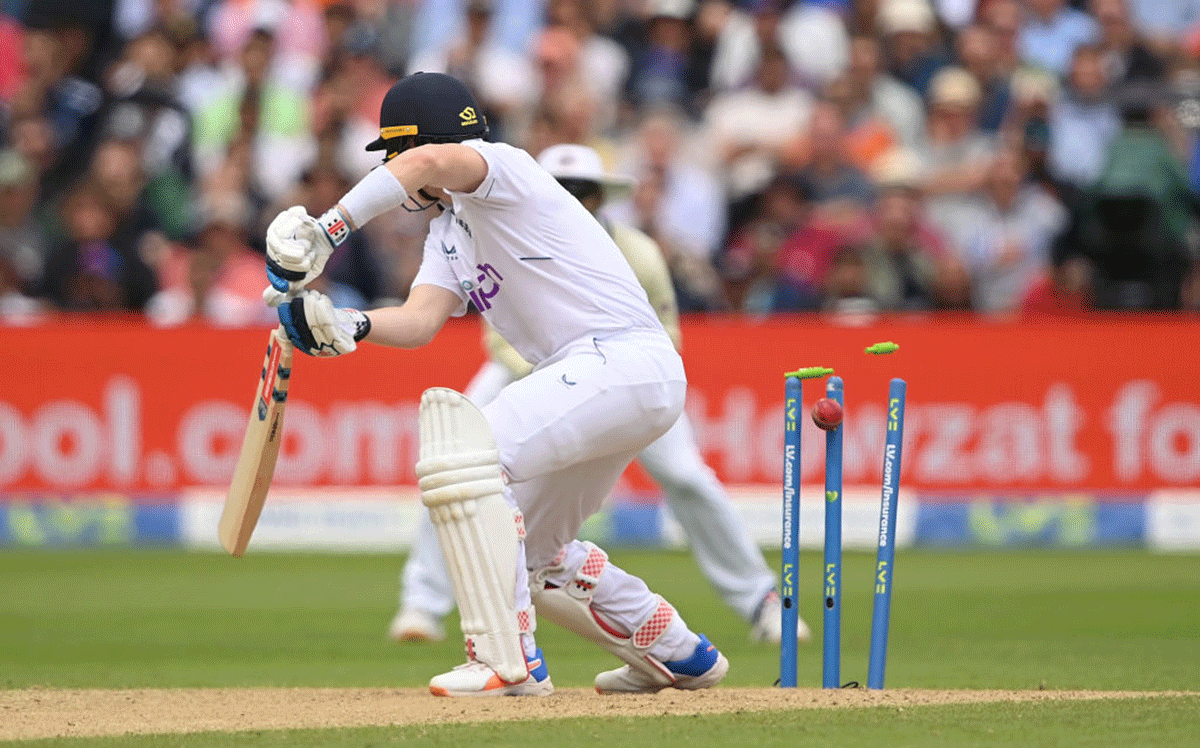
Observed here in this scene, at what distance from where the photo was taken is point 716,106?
12812mm

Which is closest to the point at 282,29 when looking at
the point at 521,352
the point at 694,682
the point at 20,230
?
the point at 20,230

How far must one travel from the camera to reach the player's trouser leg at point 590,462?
4902 mm

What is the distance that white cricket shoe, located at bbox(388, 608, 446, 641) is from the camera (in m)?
7.33

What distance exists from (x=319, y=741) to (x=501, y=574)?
0.72 m

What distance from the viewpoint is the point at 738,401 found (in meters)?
10.9

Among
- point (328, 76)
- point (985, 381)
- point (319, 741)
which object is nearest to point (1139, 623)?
point (985, 381)

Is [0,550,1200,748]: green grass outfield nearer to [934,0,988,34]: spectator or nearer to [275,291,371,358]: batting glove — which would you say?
[275,291,371,358]: batting glove

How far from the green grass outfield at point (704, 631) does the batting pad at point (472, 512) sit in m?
0.44

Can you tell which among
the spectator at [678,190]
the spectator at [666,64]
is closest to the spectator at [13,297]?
the spectator at [678,190]

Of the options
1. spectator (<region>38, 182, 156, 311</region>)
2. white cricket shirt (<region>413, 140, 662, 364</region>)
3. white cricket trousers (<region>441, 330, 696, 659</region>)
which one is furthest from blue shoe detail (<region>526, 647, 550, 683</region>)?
spectator (<region>38, 182, 156, 311</region>)

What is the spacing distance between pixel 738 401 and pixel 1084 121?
3311mm

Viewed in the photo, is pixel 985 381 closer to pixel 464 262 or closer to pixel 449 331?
pixel 449 331

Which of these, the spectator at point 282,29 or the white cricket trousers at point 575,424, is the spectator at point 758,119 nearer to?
the spectator at point 282,29

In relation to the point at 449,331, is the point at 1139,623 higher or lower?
lower
